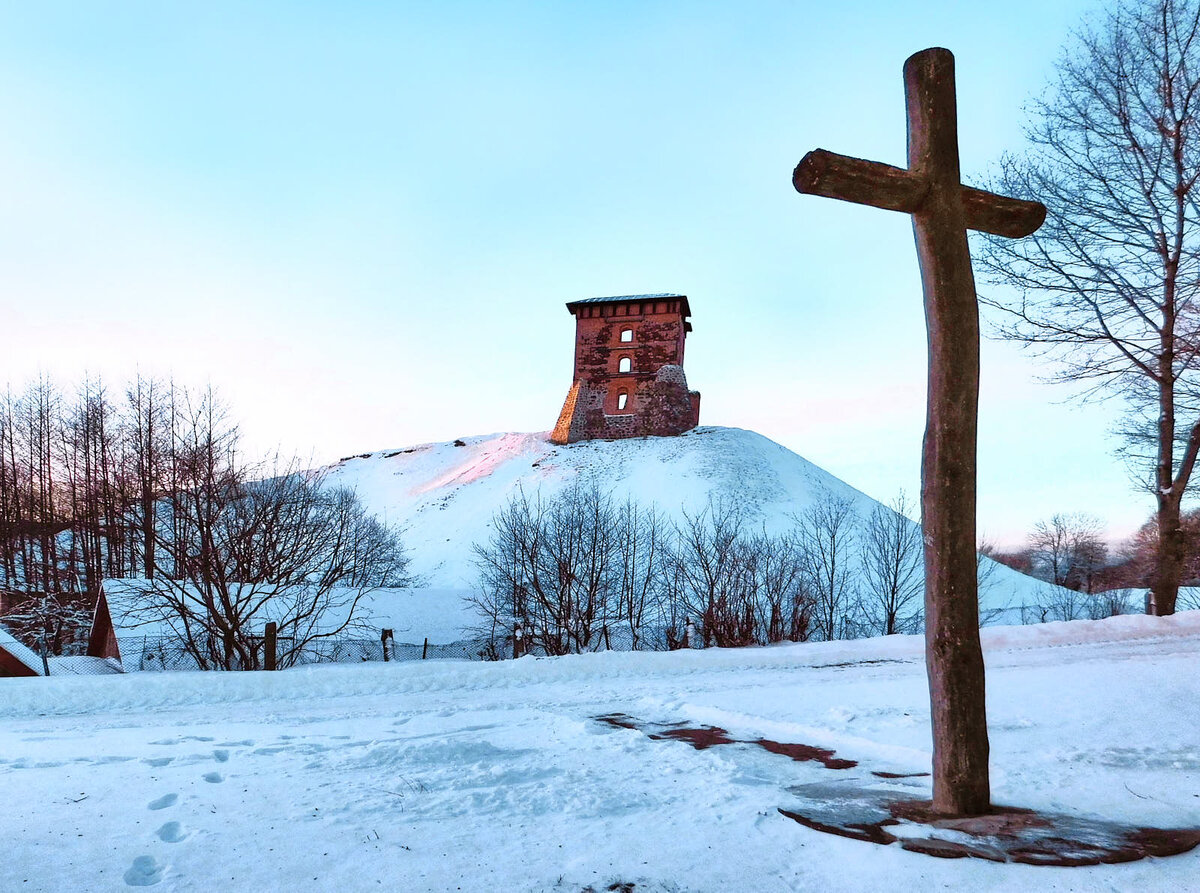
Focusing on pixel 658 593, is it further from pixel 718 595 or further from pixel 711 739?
pixel 711 739

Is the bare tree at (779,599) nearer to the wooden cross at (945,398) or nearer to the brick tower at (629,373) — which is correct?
the wooden cross at (945,398)

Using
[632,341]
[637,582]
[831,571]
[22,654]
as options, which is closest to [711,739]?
[22,654]

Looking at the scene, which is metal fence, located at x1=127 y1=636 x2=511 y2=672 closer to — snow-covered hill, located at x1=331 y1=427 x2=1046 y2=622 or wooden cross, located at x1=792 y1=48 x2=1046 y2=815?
snow-covered hill, located at x1=331 y1=427 x2=1046 y2=622

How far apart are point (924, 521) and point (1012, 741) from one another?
2.82m

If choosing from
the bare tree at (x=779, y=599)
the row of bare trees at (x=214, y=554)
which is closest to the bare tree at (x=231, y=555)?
the row of bare trees at (x=214, y=554)

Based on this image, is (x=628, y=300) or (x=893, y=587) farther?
(x=628, y=300)

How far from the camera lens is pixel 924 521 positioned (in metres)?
4.08

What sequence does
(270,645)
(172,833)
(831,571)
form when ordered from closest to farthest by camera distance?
(172,833)
(270,645)
(831,571)

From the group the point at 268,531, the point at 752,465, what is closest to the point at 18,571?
the point at 268,531

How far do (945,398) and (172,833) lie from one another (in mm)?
4465

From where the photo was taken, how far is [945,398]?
4.01 m

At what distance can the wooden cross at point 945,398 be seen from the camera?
12.8 ft

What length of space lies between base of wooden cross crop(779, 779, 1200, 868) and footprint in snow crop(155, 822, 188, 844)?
2.97 metres

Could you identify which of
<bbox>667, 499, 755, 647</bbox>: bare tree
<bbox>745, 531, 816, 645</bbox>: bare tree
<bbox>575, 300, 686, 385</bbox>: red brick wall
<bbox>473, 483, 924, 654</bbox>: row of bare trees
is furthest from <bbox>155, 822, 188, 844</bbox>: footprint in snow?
<bbox>575, 300, 686, 385</bbox>: red brick wall
